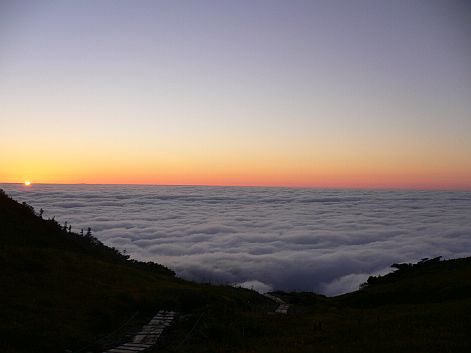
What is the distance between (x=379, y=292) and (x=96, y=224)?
426 feet

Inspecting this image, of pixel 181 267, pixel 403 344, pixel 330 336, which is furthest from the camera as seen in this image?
pixel 181 267

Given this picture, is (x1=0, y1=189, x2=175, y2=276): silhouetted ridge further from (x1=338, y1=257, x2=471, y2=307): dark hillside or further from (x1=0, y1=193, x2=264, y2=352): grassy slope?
(x1=338, y1=257, x2=471, y2=307): dark hillside

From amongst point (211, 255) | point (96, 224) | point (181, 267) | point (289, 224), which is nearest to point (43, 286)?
point (181, 267)

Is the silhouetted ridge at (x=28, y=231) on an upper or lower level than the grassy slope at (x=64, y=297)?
upper

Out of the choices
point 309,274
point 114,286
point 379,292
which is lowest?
point 309,274

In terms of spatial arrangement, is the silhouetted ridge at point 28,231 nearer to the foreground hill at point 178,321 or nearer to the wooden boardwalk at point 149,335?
the foreground hill at point 178,321

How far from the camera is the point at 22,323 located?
20922 mm

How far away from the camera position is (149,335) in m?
22.3

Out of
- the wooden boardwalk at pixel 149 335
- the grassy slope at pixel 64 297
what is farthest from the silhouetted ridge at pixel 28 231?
the wooden boardwalk at pixel 149 335

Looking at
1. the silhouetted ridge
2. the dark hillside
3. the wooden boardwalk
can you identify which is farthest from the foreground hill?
the silhouetted ridge

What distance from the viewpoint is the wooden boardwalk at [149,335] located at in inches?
772

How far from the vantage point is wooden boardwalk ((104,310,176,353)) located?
19612 millimetres

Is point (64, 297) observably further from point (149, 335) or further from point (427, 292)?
point (427, 292)

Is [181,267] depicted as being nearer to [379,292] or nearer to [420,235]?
[379,292]
